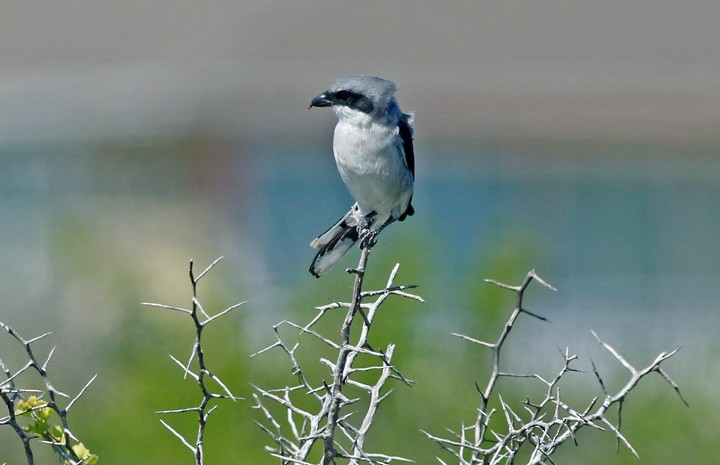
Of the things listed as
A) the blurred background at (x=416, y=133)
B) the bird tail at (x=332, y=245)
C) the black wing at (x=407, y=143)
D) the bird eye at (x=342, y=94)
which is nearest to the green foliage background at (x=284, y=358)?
the black wing at (x=407, y=143)

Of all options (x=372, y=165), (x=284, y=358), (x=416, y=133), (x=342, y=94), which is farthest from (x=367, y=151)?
(x=416, y=133)

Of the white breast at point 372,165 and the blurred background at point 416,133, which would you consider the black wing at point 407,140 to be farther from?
the blurred background at point 416,133

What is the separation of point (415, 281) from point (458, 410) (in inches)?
46.9

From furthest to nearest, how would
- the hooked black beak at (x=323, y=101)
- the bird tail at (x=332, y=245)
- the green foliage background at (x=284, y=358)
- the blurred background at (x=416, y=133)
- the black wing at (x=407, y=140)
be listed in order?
1. the blurred background at (x=416, y=133)
2. the green foliage background at (x=284, y=358)
3. the black wing at (x=407, y=140)
4. the hooked black beak at (x=323, y=101)
5. the bird tail at (x=332, y=245)

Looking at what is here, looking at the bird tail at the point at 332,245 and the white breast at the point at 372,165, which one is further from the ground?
the white breast at the point at 372,165

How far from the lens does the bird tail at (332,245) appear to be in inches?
143

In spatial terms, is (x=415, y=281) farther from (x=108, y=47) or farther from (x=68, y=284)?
(x=108, y=47)

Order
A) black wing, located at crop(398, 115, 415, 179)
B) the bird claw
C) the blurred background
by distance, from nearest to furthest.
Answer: the bird claw < black wing, located at crop(398, 115, 415, 179) < the blurred background

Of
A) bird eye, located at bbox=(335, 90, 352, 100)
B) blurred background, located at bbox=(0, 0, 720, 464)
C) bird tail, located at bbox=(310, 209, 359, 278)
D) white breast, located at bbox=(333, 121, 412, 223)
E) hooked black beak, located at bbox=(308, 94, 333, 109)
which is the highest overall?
bird eye, located at bbox=(335, 90, 352, 100)

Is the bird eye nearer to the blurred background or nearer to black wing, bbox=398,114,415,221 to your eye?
black wing, bbox=398,114,415,221

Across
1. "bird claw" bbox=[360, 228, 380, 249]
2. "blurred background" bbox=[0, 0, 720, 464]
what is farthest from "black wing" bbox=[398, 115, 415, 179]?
"blurred background" bbox=[0, 0, 720, 464]

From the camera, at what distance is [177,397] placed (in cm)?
659

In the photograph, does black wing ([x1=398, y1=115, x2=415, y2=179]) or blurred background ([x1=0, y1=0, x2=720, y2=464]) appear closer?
black wing ([x1=398, y1=115, x2=415, y2=179])

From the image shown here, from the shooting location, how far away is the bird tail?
3.63 metres
